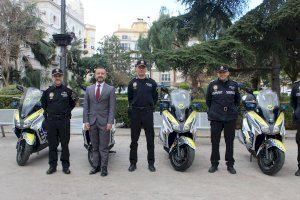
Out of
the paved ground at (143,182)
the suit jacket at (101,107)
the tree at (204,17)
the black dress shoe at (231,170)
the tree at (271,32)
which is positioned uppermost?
the tree at (204,17)

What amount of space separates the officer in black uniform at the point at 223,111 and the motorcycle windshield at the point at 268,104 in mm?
528

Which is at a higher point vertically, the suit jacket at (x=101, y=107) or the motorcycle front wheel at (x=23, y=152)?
the suit jacket at (x=101, y=107)

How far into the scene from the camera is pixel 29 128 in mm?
7457

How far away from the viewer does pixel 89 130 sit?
6777mm

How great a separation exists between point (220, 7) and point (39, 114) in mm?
11480

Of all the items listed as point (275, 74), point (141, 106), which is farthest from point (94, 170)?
point (275, 74)

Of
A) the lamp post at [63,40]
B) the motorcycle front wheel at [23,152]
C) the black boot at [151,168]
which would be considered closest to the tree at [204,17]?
Result: the lamp post at [63,40]

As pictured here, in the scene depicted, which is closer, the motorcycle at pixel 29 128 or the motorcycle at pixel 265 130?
the motorcycle at pixel 265 130

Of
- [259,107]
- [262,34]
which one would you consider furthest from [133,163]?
[262,34]

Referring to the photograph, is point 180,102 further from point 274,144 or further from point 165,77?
point 165,77

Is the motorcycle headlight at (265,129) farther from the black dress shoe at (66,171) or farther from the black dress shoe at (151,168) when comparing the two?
the black dress shoe at (66,171)

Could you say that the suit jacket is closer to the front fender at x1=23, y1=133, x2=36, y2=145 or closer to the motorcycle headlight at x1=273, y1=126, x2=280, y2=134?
the front fender at x1=23, y1=133, x2=36, y2=145

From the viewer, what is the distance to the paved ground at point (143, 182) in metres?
5.48

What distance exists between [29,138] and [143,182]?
2.39 m
